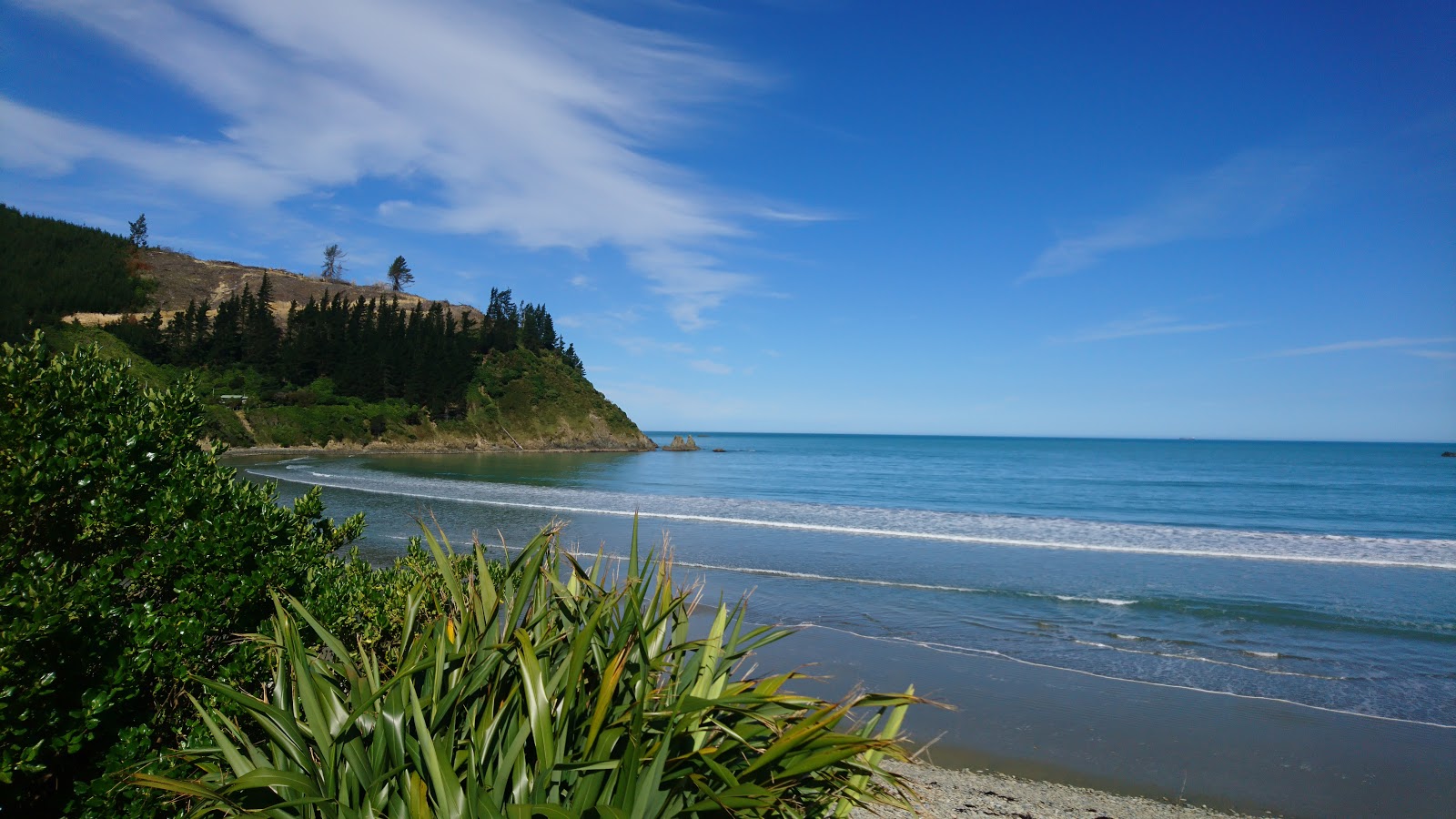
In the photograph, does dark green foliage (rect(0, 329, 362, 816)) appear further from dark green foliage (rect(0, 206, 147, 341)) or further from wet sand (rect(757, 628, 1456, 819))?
dark green foliage (rect(0, 206, 147, 341))

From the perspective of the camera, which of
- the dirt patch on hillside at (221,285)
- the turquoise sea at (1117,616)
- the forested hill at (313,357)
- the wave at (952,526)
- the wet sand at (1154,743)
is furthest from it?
the dirt patch on hillside at (221,285)

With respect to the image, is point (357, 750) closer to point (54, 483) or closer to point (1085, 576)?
point (54, 483)

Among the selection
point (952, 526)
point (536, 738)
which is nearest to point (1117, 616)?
point (952, 526)

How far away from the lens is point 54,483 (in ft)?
11.1

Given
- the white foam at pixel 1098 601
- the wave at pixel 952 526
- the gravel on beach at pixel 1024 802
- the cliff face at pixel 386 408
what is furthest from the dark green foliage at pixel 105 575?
the cliff face at pixel 386 408

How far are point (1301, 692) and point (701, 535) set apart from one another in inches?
539

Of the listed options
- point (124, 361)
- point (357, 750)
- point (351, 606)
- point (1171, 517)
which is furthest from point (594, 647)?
point (1171, 517)

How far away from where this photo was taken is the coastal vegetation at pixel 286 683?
2.28 metres

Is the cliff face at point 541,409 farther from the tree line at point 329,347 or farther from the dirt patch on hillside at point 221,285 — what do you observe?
the dirt patch on hillside at point 221,285

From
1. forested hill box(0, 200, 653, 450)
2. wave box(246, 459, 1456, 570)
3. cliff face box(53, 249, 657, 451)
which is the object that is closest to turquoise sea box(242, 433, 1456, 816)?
wave box(246, 459, 1456, 570)

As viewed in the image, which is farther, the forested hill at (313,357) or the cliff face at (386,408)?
the forested hill at (313,357)

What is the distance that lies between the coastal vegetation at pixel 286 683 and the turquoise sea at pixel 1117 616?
1658 millimetres

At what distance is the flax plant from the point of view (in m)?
2.20

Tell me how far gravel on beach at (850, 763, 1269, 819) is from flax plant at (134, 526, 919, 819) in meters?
3.10
